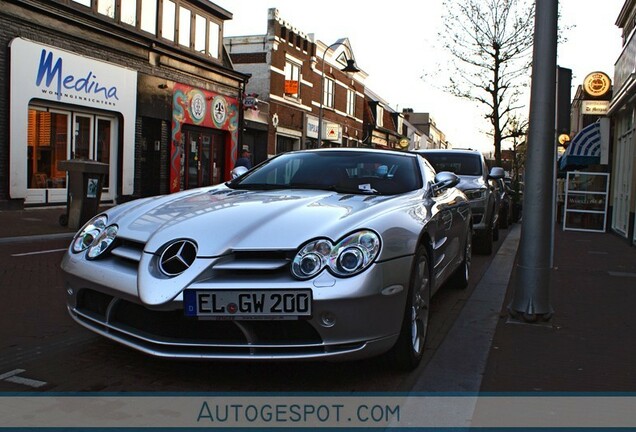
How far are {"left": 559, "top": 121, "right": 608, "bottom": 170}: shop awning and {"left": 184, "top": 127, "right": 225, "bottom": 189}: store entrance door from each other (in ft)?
42.2

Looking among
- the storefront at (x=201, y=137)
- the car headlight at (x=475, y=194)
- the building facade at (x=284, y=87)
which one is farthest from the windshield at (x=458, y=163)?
the building facade at (x=284, y=87)

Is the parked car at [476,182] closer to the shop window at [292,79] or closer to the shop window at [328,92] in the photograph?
the shop window at [292,79]

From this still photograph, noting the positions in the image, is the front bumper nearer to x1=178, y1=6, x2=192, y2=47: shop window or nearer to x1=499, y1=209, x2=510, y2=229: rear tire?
x1=499, y1=209, x2=510, y2=229: rear tire

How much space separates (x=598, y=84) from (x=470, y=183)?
34.8ft

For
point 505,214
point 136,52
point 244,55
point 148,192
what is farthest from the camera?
point 244,55

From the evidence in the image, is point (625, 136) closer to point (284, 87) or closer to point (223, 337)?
point (223, 337)

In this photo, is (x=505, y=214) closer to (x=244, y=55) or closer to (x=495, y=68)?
(x=495, y=68)

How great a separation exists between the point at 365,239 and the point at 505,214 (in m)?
Result: 13.0

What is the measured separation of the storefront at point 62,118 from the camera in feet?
47.2

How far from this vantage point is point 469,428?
9.56ft

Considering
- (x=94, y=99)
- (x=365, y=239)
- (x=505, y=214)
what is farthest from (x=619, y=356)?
(x=94, y=99)

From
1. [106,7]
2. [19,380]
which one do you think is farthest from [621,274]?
[106,7]

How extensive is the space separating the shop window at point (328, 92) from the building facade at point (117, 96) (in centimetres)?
1260

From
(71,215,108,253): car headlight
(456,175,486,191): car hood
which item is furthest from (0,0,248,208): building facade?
(71,215,108,253): car headlight
